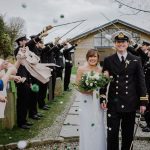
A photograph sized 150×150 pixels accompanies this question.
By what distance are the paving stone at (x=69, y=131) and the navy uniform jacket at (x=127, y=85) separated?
231 cm

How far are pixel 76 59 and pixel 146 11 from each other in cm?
4461

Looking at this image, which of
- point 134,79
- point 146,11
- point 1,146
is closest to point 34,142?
point 1,146

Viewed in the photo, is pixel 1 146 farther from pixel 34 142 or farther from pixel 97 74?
pixel 97 74

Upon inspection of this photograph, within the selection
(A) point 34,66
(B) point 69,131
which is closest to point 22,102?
(A) point 34,66

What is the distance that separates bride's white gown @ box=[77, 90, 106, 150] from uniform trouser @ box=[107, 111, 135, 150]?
1.59 feet

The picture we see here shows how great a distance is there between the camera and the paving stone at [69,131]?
9.02 meters

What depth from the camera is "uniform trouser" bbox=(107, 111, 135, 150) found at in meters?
6.91

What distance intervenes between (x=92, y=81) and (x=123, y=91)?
693 mm

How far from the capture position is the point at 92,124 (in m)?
7.52

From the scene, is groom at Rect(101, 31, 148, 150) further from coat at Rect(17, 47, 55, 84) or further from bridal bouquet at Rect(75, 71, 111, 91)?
coat at Rect(17, 47, 55, 84)

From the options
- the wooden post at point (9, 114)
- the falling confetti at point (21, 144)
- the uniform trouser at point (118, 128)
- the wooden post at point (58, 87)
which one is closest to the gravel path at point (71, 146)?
the falling confetti at point (21, 144)

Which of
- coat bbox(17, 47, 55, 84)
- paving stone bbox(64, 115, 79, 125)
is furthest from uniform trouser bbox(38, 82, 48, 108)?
coat bbox(17, 47, 55, 84)

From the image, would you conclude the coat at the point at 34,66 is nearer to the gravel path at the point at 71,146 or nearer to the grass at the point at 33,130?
the grass at the point at 33,130

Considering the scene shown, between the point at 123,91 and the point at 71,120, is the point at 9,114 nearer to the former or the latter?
the point at 71,120
